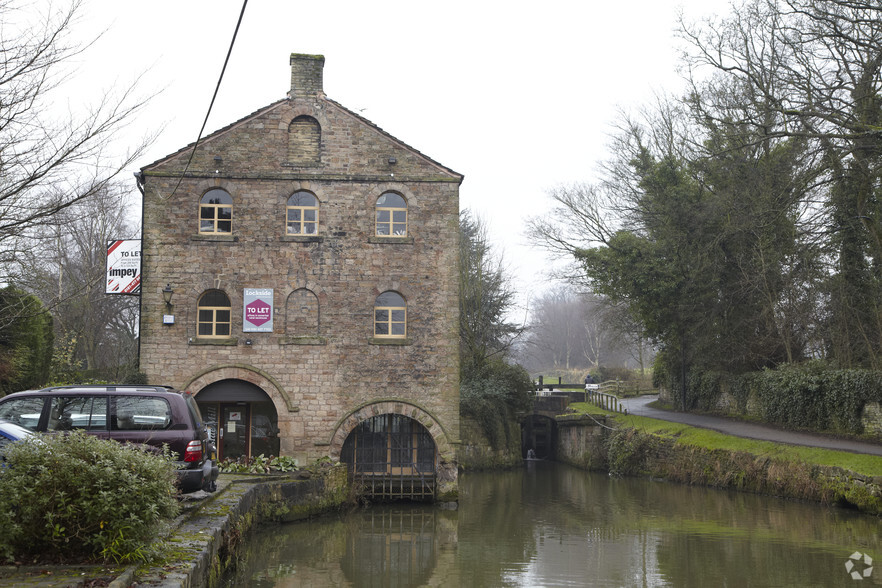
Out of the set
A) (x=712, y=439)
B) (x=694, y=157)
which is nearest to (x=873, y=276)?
(x=712, y=439)

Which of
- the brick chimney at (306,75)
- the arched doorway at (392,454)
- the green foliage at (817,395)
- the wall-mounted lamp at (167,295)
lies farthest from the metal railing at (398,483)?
the green foliage at (817,395)

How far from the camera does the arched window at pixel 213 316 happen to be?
2092 cm

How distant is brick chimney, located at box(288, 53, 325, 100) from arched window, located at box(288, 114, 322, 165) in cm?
75

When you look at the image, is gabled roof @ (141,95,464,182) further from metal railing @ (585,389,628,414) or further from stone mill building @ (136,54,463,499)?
metal railing @ (585,389,628,414)

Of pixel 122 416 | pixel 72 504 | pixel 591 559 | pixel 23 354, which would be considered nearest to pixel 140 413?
pixel 122 416

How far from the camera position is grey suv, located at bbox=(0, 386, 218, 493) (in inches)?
438

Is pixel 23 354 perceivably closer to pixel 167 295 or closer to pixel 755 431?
pixel 167 295

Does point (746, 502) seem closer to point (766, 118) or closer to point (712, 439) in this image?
point (712, 439)

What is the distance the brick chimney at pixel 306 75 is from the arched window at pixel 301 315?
5333 mm

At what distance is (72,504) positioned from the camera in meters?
7.21

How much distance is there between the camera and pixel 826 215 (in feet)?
80.6

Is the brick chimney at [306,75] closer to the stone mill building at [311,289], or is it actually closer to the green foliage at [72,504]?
the stone mill building at [311,289]

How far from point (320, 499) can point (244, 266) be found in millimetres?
6345

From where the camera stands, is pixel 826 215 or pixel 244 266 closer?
pixel 244 266
